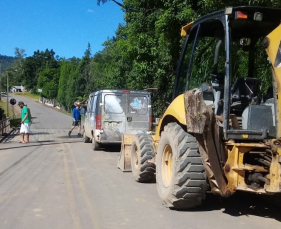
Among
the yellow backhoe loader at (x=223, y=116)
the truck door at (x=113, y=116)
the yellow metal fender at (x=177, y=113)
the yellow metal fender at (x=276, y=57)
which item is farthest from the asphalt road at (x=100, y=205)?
the truck door at (x=113, y=116)

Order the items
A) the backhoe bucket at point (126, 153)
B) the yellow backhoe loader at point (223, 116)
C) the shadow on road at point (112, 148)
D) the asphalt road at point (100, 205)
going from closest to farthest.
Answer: the yellow backhoe loader at point (223, 116) < the asphalt road at point (100, 205) < the backhoe bucket at point (126, 153) < the shadow on road at point (112, 148)

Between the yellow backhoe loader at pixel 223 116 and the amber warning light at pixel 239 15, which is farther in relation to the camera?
the amber warning light at pixel 239 15

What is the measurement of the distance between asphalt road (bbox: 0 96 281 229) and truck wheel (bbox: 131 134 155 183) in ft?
0.61

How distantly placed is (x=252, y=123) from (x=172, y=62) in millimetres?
12000

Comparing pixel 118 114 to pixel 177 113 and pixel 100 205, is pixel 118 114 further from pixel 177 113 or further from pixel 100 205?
pixel 177 113

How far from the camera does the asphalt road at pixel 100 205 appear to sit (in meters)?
5.47

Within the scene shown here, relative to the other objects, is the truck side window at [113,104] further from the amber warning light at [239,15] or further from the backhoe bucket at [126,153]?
the amber warning light at [239,15]

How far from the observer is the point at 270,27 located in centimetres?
603

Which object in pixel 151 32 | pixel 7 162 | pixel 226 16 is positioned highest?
pixel 151 32

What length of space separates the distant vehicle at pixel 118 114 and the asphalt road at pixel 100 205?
3043 mm

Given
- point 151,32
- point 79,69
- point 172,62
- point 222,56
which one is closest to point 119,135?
point 172,62

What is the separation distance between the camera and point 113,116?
13312 millimetres

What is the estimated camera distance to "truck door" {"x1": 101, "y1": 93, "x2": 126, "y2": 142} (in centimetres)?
1323

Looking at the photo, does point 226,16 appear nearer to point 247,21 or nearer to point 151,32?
point 247,21
